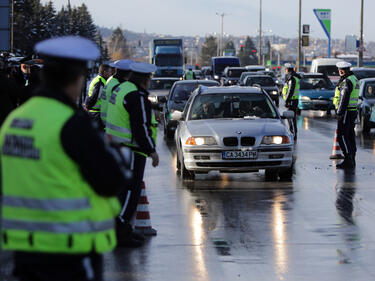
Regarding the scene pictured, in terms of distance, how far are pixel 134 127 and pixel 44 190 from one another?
4624 mm

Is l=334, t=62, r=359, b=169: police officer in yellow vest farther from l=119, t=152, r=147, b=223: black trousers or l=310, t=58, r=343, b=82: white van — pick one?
l=310, t=58, r=343, b=82: white van

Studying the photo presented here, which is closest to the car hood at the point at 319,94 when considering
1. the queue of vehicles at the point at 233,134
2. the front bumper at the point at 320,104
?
the front bumper at the point at 320,104

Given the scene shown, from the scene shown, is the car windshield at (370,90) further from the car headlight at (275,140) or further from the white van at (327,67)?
the white van at (327,67)

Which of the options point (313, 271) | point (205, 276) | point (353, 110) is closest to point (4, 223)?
point (205, 276)

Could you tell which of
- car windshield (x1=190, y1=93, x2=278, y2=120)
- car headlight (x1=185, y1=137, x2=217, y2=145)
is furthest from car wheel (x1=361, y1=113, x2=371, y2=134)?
car headlight (x1=185, y1=137, x2=217, y2=145)

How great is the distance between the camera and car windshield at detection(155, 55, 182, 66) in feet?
191

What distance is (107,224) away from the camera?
3830mm

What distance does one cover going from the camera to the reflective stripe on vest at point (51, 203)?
3.66m

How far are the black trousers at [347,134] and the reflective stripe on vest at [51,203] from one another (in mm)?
12240

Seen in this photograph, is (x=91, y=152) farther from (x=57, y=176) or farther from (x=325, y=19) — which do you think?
(x=325, y=19)

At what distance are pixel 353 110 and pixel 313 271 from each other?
8710 millimetres

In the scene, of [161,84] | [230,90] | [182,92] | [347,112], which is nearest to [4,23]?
[230,90]

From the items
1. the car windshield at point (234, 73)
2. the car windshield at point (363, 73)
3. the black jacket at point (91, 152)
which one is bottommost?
the car windshield at point (234, 73)

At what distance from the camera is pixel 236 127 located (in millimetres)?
13328
